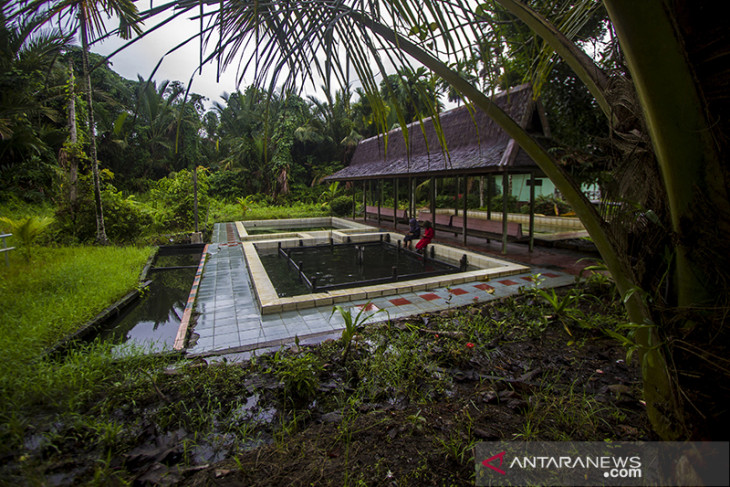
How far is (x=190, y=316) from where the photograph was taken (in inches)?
202

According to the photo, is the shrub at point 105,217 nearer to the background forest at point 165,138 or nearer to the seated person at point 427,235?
the background forest at point 165,138

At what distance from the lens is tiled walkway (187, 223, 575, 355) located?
14.4ft

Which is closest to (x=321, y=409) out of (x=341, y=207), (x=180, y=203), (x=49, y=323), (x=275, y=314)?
(x=275, y=314)

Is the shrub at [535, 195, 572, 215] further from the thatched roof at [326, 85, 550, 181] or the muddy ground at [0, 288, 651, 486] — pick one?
the muddy ground at [0, 288, 651, 486]

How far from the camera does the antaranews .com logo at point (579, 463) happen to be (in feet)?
5.24

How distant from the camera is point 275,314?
207 inches

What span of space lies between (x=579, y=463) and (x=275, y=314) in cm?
413

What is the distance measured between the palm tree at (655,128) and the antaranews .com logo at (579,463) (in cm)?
18

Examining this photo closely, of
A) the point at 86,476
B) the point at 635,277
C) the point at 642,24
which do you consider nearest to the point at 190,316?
the point at 86,476

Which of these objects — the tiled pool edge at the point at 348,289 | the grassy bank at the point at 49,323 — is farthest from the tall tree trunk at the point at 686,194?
the tiled pool edge at the point at 348,289

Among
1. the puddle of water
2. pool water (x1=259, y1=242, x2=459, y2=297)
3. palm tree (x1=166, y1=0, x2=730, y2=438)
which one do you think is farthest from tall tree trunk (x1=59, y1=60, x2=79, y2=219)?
palm tree (x1=166, y1=0, x2=730, y2=438)

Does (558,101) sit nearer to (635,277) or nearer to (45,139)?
(635,277)

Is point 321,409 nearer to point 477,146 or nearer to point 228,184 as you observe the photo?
point 477,146

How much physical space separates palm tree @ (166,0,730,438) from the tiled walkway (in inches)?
103
